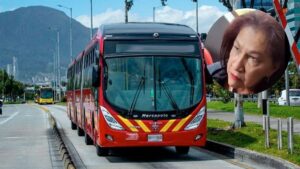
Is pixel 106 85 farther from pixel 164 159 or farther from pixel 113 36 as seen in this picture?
pixel 113 36

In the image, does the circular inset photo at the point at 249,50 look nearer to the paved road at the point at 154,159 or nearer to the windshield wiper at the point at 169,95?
the windshield wiper at the point at 169,95

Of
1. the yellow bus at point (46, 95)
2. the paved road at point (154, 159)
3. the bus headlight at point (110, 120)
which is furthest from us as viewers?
the yellow bus at point (46, 95)

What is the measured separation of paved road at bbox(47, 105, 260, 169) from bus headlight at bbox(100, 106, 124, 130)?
843 millimetres

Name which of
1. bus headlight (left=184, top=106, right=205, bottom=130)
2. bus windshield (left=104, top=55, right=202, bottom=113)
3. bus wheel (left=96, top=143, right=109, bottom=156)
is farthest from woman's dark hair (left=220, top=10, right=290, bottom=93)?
bus wheel (left=96, top=143, right=109, bottom=156)

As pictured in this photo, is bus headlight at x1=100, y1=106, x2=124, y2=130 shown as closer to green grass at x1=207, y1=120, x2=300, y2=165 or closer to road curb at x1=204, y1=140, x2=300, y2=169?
road curb at x1=204, y1=140, x2=300, y2=169

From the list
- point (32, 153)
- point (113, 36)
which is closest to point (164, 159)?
point (32, 153)

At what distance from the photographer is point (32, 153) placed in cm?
1702

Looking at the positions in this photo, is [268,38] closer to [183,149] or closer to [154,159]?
[154,159]

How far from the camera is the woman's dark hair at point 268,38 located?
1241 mm

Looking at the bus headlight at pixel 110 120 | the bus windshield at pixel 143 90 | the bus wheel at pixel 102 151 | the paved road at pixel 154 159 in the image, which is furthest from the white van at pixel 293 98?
the bus windshield at pixel 143 90

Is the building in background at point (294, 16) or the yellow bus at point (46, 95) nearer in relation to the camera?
the building in background at point (294, 16)

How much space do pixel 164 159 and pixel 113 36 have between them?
7446 millimetres

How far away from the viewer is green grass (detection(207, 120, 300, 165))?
12688mm

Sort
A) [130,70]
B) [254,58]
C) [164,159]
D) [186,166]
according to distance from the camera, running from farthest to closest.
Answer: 1. [164,159]
2. [186,166]
3. [130,70]
4. [254,58]
